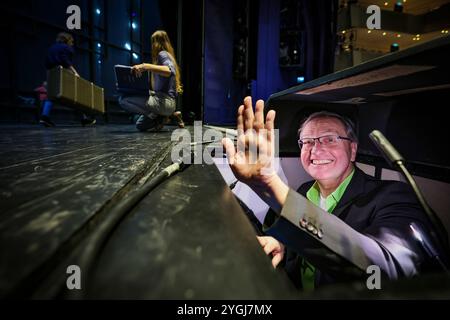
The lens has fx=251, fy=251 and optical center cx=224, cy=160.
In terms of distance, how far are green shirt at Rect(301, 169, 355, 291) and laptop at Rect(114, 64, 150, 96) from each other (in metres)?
2.31

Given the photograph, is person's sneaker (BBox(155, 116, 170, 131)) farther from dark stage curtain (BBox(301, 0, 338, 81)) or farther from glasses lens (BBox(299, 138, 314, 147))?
dark stage curtain (BBox(301, 0, 338, 81))

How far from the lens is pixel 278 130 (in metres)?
1.75

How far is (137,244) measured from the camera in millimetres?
383

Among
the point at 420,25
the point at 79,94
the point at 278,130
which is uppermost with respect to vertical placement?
the point at 420,25

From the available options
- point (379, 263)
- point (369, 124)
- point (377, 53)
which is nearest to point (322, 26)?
point (377, 53)

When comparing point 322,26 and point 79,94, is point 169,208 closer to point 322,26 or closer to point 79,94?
point 79,94

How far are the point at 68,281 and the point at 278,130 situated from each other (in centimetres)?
160

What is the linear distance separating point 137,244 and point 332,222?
0.57 m

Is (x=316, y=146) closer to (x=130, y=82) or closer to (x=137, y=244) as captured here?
(x=137, y=244)

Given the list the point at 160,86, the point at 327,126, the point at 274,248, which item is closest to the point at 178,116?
the point at 160,86

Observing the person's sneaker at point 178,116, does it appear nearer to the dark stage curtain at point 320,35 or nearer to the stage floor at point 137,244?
the stage floor at point 137,244

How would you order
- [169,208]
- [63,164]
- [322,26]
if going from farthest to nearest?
[322,26] → [63,164] → [169,208]

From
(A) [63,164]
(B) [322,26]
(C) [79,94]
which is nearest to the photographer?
(A) [63,164]

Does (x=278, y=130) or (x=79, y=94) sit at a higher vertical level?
(x=79, y=94)
